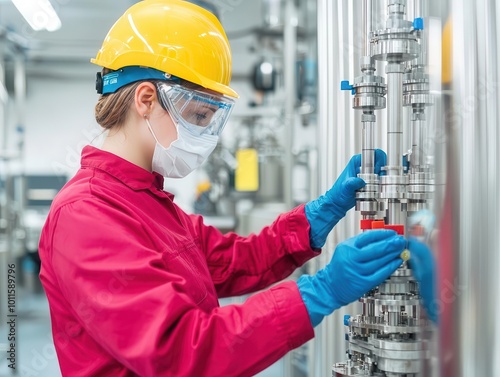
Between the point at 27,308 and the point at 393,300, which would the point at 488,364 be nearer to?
the point at 393,300

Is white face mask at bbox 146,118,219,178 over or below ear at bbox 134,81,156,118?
below

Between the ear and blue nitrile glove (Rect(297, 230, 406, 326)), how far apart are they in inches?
18.0

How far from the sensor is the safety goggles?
1027 millimetres

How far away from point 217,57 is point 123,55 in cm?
18

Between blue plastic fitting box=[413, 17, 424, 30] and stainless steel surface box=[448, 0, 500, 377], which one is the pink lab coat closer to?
stainless steel surface box=[448, 0, 500, 377]

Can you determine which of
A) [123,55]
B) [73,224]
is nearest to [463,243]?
[73,224]

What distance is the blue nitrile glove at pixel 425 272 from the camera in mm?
737

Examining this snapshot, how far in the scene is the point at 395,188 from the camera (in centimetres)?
Result: 84

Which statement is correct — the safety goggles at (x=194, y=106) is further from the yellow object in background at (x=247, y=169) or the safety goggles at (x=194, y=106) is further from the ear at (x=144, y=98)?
the yellow object in background at (x=247, y=169)

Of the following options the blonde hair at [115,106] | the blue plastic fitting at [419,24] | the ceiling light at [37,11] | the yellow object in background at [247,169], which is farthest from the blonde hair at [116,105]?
the yellow object in background at [247,169]

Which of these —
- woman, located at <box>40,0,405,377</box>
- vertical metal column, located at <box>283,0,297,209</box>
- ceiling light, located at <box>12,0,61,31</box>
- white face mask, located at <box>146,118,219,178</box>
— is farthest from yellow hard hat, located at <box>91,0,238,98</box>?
vertical metal column, located at <box>283,0,297,209</box>

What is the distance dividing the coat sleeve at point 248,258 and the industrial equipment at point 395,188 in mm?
418

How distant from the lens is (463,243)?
2.25 feet

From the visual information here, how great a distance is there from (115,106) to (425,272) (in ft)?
2.16
